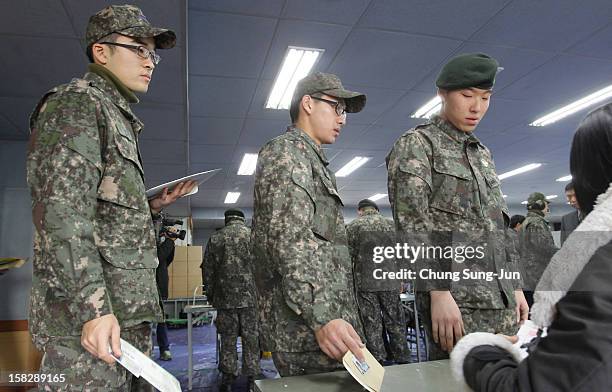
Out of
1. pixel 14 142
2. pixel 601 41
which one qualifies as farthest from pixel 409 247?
pixel 14 142

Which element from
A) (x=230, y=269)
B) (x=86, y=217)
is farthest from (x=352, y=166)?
(x=86, y=217)

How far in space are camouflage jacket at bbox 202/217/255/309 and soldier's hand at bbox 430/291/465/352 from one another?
8.90 ft

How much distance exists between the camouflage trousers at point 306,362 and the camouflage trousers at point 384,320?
354 cm

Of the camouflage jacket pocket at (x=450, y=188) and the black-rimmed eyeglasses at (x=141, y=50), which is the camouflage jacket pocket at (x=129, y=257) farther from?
Result: the camouflage jacket pocket at (x=450, y=188)

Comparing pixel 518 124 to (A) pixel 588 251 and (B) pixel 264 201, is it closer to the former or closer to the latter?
(B) pixel 264 201

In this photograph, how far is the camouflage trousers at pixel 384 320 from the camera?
4.64m

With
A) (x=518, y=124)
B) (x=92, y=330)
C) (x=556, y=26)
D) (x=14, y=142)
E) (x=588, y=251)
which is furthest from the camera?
(x=518, y=124)

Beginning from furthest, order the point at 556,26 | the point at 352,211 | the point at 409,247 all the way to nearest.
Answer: the point at 352,211 → the point at 556,26 → the point at 409,247

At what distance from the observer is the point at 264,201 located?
132 cm

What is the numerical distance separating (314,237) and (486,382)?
2.37 feet

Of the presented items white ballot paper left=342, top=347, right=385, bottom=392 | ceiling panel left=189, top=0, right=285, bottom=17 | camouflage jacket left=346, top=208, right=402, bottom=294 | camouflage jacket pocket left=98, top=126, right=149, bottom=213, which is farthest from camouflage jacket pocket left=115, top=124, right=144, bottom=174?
camouflage jacket left=346, top=208, right=402, bottom=294

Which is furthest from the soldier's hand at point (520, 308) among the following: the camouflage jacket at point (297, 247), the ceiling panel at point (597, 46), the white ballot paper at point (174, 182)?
the ceiling panel at point (597, 46)

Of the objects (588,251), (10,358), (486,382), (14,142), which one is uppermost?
(14,142)

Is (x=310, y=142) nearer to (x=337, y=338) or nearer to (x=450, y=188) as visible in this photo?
(x=450, y=188)
